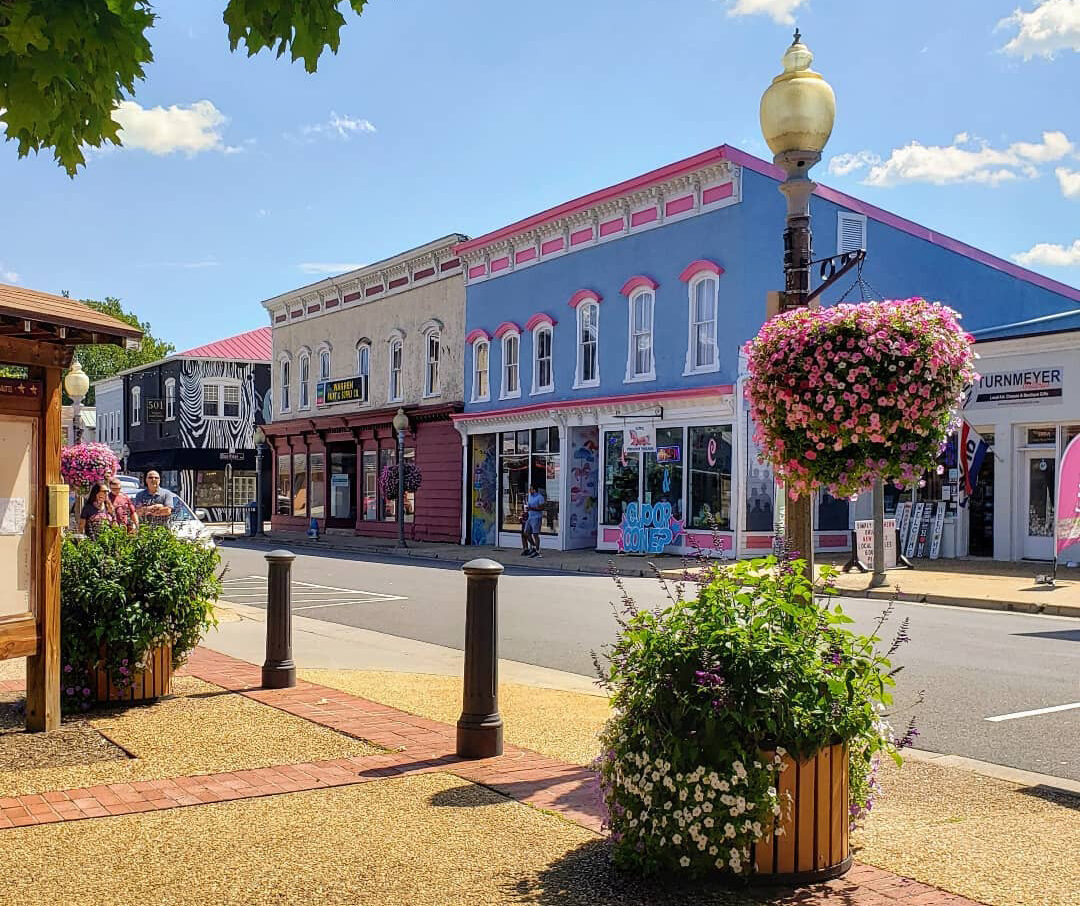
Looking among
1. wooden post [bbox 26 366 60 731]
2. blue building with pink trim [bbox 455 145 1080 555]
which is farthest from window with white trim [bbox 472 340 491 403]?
wooden post [bbox 26 366 60 731]

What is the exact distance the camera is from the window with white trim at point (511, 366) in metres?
30.4

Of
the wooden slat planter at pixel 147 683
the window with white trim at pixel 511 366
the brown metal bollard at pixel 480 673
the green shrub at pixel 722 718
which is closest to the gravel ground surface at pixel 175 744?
the wooden slat planter at pixel 147 683

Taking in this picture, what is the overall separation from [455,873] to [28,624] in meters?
3.73

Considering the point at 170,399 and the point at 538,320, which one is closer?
the point at 538,320

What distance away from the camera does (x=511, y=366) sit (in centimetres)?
3067

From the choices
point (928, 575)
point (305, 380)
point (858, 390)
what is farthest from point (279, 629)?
point (305, 380)

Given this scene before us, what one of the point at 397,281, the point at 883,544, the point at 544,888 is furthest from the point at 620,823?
the point at 397,281

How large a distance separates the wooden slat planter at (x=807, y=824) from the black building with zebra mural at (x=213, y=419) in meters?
49.9

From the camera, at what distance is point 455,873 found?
4535mm

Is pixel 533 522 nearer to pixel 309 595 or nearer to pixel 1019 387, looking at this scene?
pixel 309 595

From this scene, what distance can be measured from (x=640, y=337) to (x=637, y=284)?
1197 millimetres

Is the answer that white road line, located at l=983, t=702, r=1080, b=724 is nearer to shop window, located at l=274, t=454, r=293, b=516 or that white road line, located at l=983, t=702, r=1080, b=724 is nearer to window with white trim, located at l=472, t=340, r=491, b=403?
window with white trim, located at l=472, t=340, r=491, b=403

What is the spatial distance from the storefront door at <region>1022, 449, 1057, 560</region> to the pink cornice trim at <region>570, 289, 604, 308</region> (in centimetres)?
1026

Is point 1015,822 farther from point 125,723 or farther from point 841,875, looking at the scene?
point 125,723
